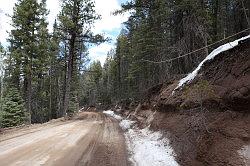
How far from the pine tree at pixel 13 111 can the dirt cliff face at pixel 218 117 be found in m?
17.9

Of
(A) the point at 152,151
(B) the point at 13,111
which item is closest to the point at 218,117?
(A) the point at 152,151

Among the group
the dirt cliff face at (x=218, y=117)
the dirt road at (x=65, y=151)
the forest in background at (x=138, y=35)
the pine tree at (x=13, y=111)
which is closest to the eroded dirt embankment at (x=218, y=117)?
the dirt cliff face at (x=218, y=117)

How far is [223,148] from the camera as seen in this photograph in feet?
26.4

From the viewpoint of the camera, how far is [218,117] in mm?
9227

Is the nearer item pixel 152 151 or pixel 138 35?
pixel 152 151

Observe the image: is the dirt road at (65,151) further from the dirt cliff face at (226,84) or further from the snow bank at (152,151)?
the dirt cliff face at (226,84)

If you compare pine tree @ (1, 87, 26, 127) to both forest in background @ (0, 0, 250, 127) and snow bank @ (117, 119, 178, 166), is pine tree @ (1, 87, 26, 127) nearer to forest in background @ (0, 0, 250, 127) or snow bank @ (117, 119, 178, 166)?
forest in background @ (0, 0, 250, 127)

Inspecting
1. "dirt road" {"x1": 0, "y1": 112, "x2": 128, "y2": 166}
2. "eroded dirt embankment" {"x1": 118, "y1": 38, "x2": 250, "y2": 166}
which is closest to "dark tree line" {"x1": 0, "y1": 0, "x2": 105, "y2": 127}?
"dirt road" {"x1": 0, "y1": 112, "x2": 128, "y2": 166}

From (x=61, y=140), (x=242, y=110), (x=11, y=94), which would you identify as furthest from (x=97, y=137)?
(x=11, y=94)

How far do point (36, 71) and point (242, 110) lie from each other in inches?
1065

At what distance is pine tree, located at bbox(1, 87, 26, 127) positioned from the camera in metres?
26.9

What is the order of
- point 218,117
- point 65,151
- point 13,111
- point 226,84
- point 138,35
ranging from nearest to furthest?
point 218,117, point 226,84, point 65,151, point 13,111, point 138,35

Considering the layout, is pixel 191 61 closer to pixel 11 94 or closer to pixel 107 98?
pixel 11 94

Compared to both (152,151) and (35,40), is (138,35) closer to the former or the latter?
(35,40)
